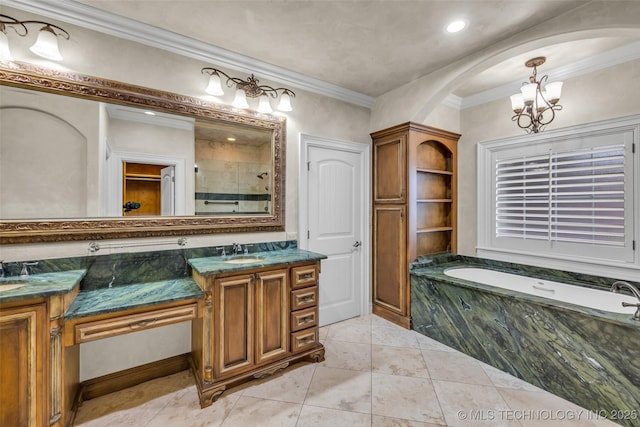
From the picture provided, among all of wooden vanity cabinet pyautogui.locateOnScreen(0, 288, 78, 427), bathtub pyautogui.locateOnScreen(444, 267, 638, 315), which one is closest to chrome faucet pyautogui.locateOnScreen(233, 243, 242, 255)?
wooden vanity cabinet pyautogui.locateOnScreen(0, 288, 78, 427)

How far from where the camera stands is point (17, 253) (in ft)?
5.65

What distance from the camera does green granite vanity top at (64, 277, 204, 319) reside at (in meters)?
1.60

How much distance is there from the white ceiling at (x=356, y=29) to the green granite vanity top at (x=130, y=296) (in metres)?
1.90

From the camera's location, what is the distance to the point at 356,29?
6.82ft

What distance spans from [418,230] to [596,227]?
1551mm

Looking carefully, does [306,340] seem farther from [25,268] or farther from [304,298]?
[25,268]

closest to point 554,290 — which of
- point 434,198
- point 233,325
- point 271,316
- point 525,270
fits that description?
point 525,270

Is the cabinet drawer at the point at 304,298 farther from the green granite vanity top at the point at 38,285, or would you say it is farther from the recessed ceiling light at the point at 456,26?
the recessed ceiling light at the point at 456,26

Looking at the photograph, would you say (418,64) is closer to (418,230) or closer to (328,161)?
(328,161)

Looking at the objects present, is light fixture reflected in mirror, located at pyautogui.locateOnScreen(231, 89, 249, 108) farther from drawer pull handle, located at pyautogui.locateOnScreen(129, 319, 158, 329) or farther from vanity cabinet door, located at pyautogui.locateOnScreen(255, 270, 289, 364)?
drawer pull handle, located at pyautogui.locateOnScreen(129, 319, 158, 329)

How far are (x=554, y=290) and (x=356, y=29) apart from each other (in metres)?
2.99

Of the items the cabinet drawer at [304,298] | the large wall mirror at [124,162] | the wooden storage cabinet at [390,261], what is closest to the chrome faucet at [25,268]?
the large wall mirror at [124,162]

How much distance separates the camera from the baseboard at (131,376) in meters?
1.94

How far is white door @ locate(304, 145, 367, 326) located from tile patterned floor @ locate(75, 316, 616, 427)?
0.82 metres
